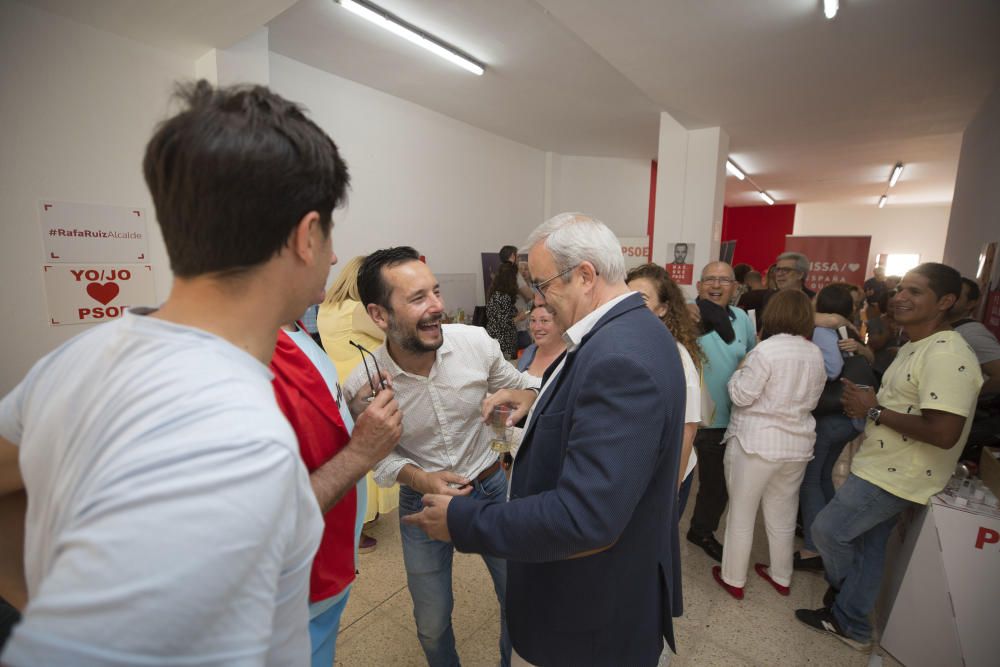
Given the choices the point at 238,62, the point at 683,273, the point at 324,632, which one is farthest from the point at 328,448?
the point at 683,273

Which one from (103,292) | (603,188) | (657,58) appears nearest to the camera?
(103,292)

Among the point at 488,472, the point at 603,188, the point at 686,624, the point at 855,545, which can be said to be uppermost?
the point at 603,188

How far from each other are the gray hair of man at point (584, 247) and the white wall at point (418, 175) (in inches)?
137

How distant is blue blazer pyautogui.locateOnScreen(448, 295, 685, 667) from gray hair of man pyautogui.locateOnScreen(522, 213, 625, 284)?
0.12 meters

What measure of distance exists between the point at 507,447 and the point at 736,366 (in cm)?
192

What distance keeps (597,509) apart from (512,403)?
754mm

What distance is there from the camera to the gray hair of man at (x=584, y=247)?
1.18 meters

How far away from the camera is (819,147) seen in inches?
287

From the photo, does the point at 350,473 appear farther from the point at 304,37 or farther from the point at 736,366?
the point at 304,37

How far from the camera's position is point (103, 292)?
3.09 metres

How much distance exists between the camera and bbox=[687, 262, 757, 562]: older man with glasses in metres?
2.80

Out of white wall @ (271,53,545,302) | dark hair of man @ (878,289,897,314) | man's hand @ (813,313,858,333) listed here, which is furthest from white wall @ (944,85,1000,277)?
white wall @ (271,53,545,302)

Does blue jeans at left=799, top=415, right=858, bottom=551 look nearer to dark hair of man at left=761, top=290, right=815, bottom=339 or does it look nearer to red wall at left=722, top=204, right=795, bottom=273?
dark hair of man at left=761, top=290, right=815, bottom=339

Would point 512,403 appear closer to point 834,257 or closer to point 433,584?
point 433,584
